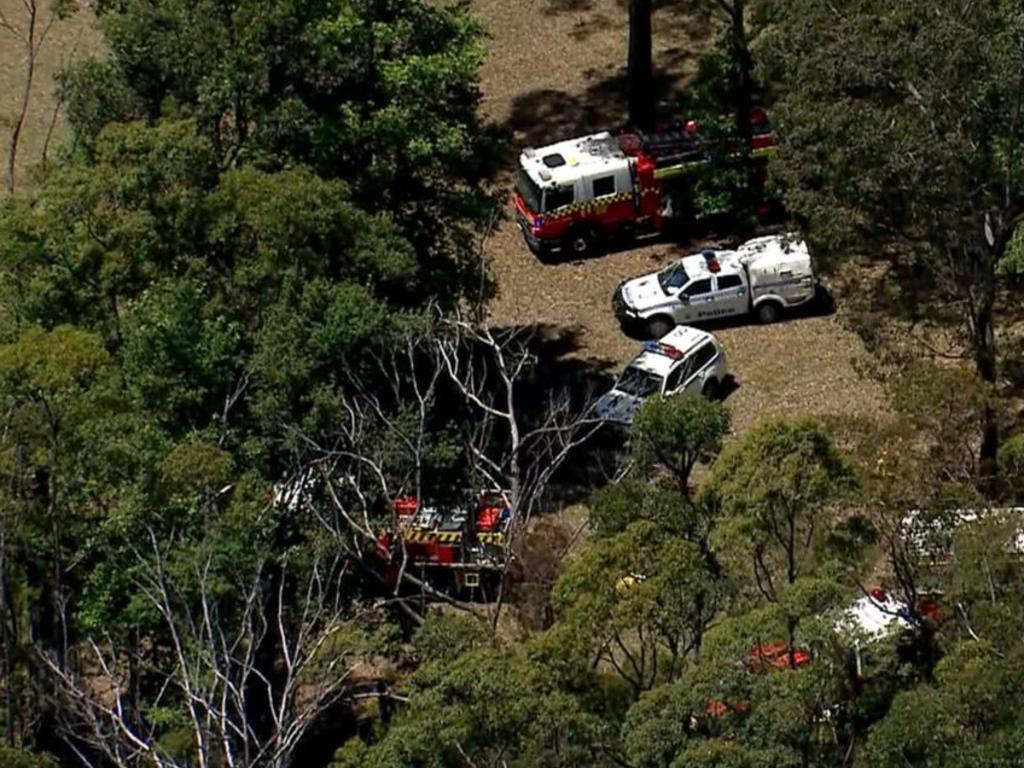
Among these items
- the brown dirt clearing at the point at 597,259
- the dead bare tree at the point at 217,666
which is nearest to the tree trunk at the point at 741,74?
the brown dirt clearing at the point at 597,259

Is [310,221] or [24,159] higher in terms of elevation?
[310,221]

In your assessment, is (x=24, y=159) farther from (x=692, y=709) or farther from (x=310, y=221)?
(x=692, y=709)

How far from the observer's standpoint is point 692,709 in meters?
24.9

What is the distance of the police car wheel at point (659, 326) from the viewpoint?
145ft

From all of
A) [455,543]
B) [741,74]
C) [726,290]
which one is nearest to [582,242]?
[726,290]

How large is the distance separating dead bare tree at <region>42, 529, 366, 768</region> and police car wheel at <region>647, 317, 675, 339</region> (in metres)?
12.5

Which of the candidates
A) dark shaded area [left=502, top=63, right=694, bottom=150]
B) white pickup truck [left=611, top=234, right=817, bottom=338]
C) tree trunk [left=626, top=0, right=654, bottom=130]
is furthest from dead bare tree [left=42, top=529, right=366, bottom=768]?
tree trunk [left=626, top=0, right=654, bottom=130]

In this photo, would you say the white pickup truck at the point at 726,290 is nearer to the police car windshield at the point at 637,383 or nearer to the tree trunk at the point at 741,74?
the police car windshield at the point at 637,383

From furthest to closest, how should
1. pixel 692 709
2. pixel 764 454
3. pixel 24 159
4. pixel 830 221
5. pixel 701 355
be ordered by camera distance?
pixel 24 159 < pixel 701 355 < pixel 830 221 < pixel 764 454 < pixel 692 709

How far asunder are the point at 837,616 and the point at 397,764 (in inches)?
243

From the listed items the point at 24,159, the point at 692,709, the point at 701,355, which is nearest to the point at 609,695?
the point at 692,709

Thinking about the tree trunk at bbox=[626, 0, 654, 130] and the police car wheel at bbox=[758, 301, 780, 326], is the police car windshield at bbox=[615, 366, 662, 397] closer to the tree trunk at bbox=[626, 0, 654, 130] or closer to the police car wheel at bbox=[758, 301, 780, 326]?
the police car wheel at bbox=[758, 301, 780, 326]

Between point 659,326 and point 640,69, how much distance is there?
1003 centimetres

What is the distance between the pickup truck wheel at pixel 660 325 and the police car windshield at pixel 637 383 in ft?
8.89
